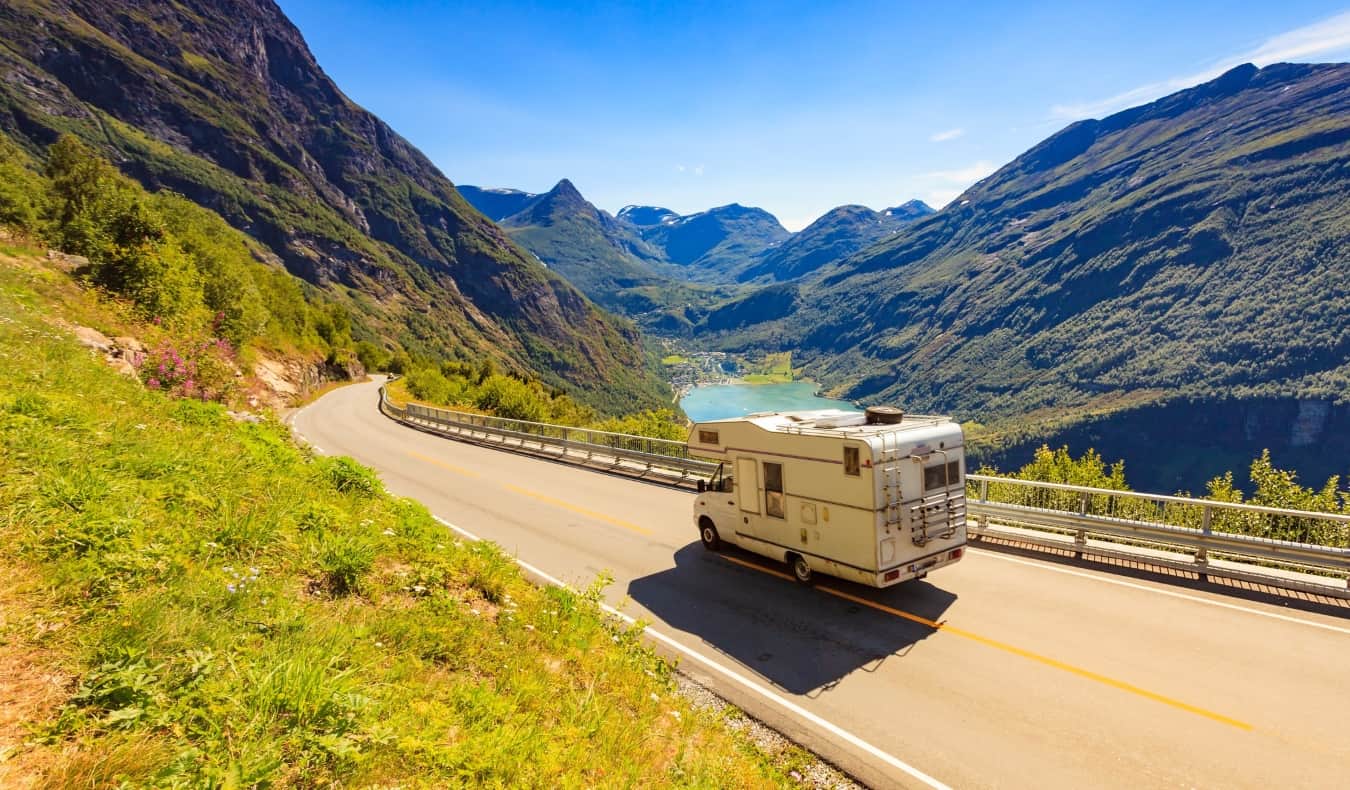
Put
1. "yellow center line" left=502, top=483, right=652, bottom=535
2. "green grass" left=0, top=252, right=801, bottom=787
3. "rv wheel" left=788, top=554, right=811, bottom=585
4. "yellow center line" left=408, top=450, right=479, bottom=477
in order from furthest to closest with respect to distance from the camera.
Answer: "yellow center line" left=408, top=450, right=479, bottom=477, "yellow center line" left=502, top=483, right=652, bottom=535, "rv wheel" left=788, top=554, right=811, bottom=585, "green grass" left=0, top=252, right=801, bottom=787

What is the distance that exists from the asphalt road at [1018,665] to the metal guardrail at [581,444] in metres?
5.46

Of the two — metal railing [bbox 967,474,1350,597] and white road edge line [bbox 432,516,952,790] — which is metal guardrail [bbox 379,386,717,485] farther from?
metal railing [bbox 967,474,1350,597]

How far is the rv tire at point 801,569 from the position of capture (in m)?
11.0

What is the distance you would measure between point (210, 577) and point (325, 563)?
1633mm

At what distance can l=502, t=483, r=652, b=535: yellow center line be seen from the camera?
51.5 feet

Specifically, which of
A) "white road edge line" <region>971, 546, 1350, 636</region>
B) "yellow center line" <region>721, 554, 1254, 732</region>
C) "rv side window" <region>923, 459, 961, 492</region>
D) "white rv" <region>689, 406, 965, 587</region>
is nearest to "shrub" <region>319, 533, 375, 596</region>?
"white rv" <region>689, 406, 965, 587</region>

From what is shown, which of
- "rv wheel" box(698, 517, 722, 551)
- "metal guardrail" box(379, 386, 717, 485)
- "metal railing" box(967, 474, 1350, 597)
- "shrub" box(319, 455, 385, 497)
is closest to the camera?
"metal railing" box(967, 474, 1350, 597)

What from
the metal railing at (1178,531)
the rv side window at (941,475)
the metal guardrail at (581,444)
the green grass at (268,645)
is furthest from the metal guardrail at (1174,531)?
the green grass at (268,645)

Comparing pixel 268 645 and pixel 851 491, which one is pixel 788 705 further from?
pixel 268 645

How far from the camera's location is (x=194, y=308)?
102 ft

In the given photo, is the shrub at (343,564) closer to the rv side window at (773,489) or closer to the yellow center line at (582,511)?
the rv side window at (773,489)

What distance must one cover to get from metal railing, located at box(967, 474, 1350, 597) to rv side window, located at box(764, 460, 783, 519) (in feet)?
17.6

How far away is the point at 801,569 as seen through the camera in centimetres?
1111

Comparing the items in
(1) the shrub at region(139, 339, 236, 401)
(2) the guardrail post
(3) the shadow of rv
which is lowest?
(3) the shadow of rv
